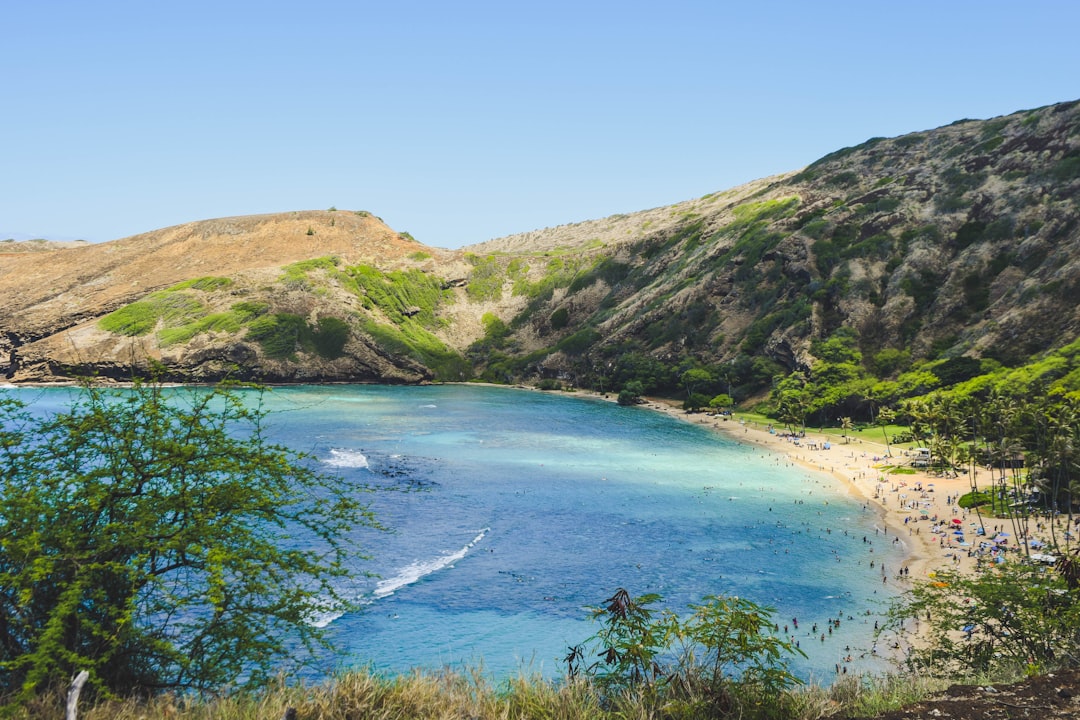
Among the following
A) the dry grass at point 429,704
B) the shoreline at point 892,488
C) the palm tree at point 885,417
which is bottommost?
the shoreline at point 892,488

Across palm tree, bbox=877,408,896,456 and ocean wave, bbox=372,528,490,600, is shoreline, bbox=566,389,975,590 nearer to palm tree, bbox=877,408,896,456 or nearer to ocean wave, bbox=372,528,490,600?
palm tree, bbox=877,408,896,456

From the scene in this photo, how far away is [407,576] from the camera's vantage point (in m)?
51.7

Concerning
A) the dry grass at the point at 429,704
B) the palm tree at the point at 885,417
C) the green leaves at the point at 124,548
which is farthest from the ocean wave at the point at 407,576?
the palm tree at the point at 885,417

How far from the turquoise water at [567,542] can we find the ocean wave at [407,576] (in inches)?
6.3

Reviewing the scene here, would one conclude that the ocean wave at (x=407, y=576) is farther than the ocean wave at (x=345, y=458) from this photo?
No

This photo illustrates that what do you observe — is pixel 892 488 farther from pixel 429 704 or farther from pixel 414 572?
pixel 429 704

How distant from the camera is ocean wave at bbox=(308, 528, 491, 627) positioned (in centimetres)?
4572

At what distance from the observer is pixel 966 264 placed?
146 metres

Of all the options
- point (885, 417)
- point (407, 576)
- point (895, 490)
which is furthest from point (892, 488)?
point (407, 576)

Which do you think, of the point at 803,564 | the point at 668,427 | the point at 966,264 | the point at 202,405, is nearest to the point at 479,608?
→ the point at 803,564

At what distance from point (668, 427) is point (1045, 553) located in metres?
82.1

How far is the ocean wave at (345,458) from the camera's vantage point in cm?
8556

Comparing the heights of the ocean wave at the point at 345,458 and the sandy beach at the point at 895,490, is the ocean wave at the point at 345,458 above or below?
above

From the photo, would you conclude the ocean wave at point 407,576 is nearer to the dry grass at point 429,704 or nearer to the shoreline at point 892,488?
the dry grass at point 429,704
